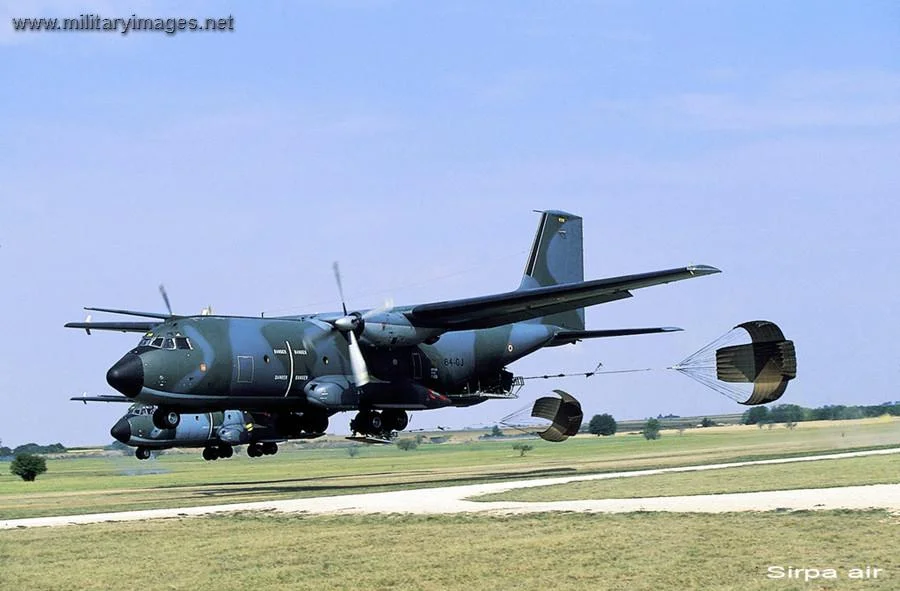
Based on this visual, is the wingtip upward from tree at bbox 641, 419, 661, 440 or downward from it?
upward

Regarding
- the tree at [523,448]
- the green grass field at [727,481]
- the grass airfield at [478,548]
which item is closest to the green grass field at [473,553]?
the grass airfield at [478,548]

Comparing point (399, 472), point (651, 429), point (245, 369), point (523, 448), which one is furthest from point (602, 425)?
point (245, 369)

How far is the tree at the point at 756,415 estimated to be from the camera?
61166mm

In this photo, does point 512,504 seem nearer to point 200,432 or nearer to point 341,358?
point 341,358

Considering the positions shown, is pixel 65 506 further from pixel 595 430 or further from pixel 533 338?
pixel 595 430

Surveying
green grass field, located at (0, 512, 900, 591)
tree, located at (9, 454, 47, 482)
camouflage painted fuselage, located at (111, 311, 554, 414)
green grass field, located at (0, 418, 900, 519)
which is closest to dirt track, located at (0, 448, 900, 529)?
green grass field, located at (0, 512, 900, 591)

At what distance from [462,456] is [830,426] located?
72.5ft

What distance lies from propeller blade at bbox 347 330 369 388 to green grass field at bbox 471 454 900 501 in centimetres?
838

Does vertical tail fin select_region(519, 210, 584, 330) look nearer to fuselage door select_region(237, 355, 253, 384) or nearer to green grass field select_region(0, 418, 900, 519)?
green grass field select_region(0, 418, 900, 519)

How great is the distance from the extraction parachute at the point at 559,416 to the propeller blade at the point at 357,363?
22.3ft

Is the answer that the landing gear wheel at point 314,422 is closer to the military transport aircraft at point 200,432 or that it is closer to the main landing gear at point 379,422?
the main landing gear at point 379,422

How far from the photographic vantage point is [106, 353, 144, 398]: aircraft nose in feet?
117

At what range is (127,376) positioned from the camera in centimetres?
3581

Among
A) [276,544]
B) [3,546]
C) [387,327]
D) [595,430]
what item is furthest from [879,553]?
[595,430]
